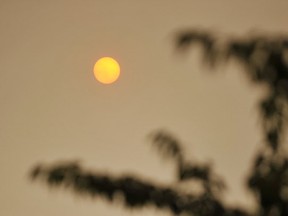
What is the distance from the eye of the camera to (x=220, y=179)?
1050 millimetres

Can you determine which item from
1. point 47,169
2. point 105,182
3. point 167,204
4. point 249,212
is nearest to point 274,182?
point 249,212

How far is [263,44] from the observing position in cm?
78

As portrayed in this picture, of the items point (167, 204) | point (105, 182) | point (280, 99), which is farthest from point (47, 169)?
point (280, 99)

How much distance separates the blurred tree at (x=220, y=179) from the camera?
2.57 ft

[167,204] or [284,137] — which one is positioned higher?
[284,137]

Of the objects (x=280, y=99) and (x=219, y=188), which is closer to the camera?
(x=280, y=99)

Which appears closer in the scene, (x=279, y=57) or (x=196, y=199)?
(x=279, y=57)

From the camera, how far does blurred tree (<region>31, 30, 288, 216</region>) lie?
2.57 feet

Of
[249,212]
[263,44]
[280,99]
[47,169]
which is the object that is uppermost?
[263,44]

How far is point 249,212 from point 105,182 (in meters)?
0.31

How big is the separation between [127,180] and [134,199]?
4 cm

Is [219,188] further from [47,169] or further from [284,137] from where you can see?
[47,169]

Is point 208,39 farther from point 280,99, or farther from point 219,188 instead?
point 219,188

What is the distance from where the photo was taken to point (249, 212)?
93cm
